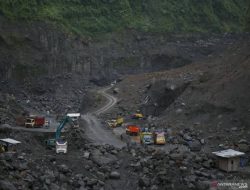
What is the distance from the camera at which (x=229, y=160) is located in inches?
1345

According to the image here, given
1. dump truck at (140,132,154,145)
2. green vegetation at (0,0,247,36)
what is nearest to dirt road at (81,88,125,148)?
dump truck at (140,132,154,145)

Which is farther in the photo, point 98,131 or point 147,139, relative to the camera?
point 98,131

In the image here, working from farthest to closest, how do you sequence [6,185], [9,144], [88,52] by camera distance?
1. [88,52]
2. [9,144]
3. [6,185]

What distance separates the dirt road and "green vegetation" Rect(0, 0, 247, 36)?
2776 cm

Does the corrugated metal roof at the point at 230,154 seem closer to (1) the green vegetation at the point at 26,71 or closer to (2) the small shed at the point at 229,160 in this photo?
(2) the small shed at the point at 229,160

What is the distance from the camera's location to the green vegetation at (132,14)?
278 ft

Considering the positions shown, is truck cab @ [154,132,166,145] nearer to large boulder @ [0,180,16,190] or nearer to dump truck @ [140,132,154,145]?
dump truck @ [140,132,154,145]

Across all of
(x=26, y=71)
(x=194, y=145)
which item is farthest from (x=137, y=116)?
(x=26, y=71)

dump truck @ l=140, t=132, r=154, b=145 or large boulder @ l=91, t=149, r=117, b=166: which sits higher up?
dump truck @ l=140, t=132, r=154, b=145

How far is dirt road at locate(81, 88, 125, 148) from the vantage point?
43.2 metres

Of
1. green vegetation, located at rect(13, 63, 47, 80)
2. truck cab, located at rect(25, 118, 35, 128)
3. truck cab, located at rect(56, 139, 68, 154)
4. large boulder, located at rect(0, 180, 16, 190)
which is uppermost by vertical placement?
green vegetation, located at rect(13, 63, 47, 80)

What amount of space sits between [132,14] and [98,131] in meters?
57.5

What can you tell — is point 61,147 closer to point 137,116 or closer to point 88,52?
point 137,116

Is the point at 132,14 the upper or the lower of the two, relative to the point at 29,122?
upper
